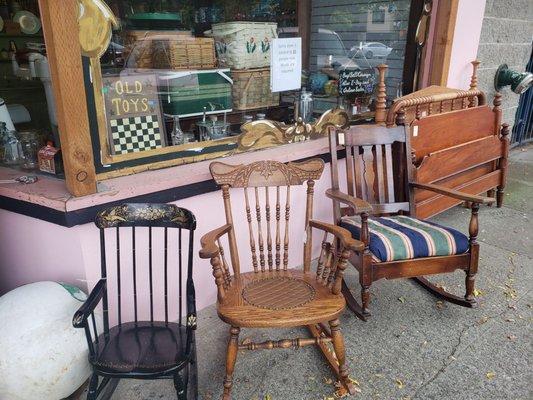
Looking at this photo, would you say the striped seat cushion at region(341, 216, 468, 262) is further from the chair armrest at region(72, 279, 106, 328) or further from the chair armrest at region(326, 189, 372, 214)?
the chair armrest at region(72, 279, 106, 328)

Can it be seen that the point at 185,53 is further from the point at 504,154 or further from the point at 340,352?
the point at 504,154

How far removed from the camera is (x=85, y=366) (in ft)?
6.05

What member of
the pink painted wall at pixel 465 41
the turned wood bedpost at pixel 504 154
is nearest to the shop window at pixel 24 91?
the pink painted wall at pixel 465 41

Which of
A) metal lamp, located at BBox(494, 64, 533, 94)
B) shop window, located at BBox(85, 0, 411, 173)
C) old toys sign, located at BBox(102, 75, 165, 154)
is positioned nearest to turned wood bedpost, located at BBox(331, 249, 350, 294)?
shop window, located at BBox(85, 0, 411, 173)

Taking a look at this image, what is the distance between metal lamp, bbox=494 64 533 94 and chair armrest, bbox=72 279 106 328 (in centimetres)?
452

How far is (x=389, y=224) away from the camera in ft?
8.25

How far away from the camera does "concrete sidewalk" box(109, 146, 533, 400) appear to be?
6.45ft

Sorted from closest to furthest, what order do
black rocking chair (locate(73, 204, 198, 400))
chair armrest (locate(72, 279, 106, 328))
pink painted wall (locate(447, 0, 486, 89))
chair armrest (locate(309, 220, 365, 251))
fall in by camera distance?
chair armrest (locate(72, 279, 106, 328)) < black rocking chair (locate(73, 204, 198, 400)) < chair armrest (locate(309, 220, 365, 251)) < pink painted wall (locate(447, 0, 486, 89))

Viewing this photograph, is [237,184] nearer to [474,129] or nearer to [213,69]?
[213,69]

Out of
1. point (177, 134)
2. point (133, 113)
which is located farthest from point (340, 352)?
point (133, 113)

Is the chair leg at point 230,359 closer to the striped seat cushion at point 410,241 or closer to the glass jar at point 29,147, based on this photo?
the striped seat cushion at point 410,241

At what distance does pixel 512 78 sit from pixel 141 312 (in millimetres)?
4342

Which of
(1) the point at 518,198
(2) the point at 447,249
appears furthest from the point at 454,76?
(2) the point at 447,249

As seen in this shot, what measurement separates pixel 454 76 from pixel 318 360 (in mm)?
3013
